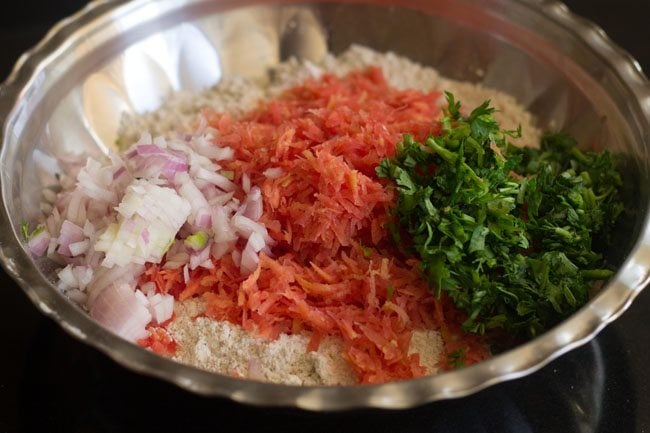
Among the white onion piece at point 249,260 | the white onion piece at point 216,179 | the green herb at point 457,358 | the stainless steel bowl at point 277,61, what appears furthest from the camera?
the white onion piece at point 216,179

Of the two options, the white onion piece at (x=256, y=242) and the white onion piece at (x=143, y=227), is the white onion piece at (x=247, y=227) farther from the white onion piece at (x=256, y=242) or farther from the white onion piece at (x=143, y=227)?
the white onion piece at (x=143, y=227)

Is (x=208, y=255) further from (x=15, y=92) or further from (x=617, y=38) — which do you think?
(x=617, y=38)

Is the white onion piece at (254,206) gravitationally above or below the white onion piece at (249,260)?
above

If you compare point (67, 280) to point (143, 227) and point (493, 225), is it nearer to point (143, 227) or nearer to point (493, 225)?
point (143, 227)

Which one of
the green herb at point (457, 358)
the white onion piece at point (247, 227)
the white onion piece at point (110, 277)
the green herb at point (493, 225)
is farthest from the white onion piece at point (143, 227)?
the green herb at point (457, 358)

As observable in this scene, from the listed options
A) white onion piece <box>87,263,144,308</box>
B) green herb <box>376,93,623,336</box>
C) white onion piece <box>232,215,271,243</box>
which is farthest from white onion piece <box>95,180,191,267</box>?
green herb <box>376,93,623,336</box>

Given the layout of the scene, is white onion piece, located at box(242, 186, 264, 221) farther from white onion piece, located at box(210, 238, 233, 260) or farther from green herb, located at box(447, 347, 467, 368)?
green herb, located at box(447, 347, 467, 368)
